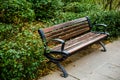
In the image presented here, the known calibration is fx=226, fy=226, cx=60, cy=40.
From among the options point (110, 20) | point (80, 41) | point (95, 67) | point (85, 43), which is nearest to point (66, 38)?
point (80, 41)

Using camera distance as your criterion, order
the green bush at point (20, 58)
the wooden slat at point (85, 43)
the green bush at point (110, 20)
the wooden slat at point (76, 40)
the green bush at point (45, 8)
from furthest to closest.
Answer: the green bush at point (45, 8) < the green bush at point (110, 20) < the wooden slat at point (76, 40) < the wooden slat at point (85, 43) < the green bush at point (20, 58)

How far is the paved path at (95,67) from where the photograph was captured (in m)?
4.93

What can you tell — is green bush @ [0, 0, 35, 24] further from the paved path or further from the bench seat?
the paved path

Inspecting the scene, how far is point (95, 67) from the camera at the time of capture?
5441 millimetres

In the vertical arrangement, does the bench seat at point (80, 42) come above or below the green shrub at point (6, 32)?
below

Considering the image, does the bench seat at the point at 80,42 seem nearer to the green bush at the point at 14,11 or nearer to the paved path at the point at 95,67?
the paved path at the point at 95,67

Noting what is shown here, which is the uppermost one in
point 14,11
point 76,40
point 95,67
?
point 14,11

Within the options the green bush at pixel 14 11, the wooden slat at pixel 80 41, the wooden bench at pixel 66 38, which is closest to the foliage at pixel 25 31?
the green bush at pixel 14 11

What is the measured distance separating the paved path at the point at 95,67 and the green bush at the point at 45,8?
2.31 m

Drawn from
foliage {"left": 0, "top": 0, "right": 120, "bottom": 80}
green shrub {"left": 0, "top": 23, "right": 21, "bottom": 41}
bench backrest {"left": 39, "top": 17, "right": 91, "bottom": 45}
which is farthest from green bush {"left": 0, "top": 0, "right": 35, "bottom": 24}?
bench backrest {"left": 39, "top": 17, "right": 91, "bottom": 45}

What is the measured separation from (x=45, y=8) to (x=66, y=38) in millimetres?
2410

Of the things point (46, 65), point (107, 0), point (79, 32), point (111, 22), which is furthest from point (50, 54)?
point (107, 0)

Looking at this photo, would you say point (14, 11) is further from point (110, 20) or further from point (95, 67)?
point (110, 20)

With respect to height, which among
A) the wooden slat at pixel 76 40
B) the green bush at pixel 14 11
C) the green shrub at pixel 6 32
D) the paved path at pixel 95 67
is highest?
the green bush at pixel 14 11
